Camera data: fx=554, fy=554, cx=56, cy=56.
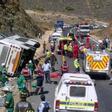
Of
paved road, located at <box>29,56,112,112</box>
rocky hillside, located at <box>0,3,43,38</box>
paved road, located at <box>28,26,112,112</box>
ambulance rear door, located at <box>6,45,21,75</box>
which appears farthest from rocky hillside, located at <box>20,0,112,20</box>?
paved road, located at <box>29,56,112,112</box>

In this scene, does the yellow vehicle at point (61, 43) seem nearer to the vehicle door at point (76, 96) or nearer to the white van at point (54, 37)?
the white van at point (54, 37)

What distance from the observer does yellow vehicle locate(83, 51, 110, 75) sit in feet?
119

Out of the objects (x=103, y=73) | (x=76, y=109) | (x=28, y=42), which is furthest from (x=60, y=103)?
(x=28, y=42)

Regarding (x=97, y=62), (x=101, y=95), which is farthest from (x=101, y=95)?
(x=97, y=62)

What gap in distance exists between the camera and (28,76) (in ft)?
106

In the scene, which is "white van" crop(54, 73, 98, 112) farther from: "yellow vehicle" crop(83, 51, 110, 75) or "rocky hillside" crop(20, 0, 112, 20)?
"rocky hillside" crop(20, 0, 112, 20)

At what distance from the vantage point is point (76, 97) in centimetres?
2352

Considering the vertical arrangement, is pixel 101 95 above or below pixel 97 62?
below

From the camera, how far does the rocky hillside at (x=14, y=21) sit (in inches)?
2342

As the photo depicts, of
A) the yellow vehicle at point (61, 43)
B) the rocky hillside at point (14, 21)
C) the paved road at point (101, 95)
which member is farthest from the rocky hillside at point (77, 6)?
the paved road at point (101, 95)

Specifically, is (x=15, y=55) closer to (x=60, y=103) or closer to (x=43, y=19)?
(x=60, y=103)

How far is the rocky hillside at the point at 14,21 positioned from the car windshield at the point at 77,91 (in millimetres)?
34224

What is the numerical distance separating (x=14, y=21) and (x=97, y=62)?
28349 millimetres

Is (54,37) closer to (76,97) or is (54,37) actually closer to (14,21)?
(14,21)
